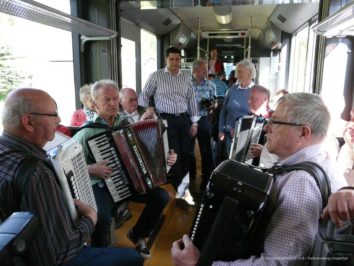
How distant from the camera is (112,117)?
230 cm

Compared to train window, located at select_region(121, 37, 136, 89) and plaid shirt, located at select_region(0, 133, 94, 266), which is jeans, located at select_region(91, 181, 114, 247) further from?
train window, located at select_region(121, 37, 136, 89)

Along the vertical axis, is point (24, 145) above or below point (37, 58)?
below

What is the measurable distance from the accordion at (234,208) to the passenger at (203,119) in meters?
2.63

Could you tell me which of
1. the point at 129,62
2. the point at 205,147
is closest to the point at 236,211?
the point at 205,147

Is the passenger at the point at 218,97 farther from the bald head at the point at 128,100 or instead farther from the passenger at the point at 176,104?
the bald head at the point at 128,100

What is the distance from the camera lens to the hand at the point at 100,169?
1956mm

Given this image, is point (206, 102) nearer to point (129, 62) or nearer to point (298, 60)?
point (129, 62)

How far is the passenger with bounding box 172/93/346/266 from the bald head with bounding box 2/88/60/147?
74 cm

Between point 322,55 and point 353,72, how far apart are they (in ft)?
1.24

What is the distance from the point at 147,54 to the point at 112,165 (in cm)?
456

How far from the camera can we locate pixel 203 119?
3.75 metres

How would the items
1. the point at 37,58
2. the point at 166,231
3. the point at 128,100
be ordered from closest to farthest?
the point at 37,58 → the point at 166,231 → the point at 128,100

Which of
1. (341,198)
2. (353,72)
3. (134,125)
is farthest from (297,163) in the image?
(353,72)

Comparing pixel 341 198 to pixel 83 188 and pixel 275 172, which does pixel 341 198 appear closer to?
pixel 275 172
